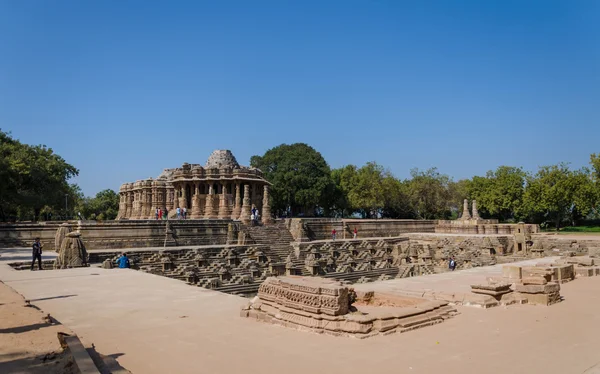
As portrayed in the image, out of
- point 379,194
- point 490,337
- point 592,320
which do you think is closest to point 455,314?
point 490,337

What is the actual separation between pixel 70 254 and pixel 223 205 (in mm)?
19603

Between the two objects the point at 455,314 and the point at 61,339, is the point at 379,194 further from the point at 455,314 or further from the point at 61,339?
the point at 61,339

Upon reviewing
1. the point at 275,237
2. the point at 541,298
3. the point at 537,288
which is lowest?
the point at 541,298

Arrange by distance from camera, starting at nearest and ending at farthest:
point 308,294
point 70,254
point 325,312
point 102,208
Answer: point 325,312 < point 308,294 < point 70,254 < point 102,208

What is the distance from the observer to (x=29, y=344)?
20.9 ft

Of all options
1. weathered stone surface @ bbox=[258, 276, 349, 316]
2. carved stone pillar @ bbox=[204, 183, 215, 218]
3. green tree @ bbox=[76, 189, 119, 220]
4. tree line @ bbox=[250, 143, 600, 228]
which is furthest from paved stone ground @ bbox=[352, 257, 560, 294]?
green tree @ bbox=[76, 189, 119, 220]

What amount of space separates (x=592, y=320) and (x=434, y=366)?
218 inches

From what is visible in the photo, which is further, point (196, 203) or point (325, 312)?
point (196, 203)

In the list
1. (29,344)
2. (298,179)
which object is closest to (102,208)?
(298,179)

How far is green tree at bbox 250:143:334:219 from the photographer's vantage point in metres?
52.3

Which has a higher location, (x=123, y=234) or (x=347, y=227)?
(x=347, y=227)

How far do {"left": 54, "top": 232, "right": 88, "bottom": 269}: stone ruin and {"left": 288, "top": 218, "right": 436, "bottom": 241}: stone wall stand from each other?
593 inches

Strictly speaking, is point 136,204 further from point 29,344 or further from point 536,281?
point 29,344

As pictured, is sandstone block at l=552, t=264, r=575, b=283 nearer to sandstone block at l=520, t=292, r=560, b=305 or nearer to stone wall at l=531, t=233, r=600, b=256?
sandstone block at l=520, t=292, r=560, b=305
